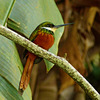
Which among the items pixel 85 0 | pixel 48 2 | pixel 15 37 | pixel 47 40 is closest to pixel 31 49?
pixel 15 37

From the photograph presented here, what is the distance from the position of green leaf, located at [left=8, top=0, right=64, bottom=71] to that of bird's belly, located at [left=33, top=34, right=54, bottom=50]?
0.19ft

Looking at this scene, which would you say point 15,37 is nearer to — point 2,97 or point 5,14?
point 2,97

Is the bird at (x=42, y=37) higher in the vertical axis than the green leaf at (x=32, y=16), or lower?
lower

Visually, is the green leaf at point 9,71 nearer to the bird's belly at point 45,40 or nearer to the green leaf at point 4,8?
the green leaf at point 4,8

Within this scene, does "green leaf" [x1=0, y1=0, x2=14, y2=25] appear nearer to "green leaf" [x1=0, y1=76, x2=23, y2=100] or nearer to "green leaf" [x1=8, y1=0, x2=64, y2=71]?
"green leaf" [x1=8, y1=0, x2=64, y2=71]

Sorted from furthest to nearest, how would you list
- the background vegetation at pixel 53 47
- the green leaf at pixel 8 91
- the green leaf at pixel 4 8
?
the green leaf at pixel 4 8, the background vegetation at pixel 53 47, the green leaf at pixel 8 91

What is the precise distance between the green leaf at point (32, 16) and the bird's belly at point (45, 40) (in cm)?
6

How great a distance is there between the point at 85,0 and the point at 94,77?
1.39 meters

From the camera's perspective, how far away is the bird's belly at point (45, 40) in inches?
55.3

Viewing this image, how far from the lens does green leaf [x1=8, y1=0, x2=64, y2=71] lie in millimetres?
1404

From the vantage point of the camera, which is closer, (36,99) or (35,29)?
(35,29)

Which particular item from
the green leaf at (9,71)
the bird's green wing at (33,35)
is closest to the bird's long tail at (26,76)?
the green leaf at (9,71)

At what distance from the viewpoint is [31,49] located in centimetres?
100

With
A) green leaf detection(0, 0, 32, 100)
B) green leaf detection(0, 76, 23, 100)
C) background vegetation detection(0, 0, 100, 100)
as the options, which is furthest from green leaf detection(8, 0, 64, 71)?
green leaf detection(0, 76, 23, 100)
